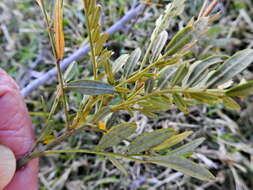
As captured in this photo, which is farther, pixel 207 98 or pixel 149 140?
pixel 149 140

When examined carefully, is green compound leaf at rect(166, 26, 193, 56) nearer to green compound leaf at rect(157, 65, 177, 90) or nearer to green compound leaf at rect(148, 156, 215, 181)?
green compound leaf at rect(157, 65, 177, 90)

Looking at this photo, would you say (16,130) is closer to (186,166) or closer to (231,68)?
(186,166)

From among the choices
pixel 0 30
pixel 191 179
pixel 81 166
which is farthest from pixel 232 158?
pixel 0 30

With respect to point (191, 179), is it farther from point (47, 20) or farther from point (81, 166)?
point (47, 20)

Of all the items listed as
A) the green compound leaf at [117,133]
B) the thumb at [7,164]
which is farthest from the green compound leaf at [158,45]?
the thumb at [7,164]

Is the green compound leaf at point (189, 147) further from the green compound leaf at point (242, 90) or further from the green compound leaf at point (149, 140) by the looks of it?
the green compound leaf at point (242, 90)

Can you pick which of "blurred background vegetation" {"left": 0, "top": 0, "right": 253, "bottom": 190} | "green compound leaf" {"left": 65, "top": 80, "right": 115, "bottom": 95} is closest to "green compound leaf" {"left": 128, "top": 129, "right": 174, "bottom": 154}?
"green compound leaf" {"left": 65, "top": 80, "right": 115, "bottom": 95}

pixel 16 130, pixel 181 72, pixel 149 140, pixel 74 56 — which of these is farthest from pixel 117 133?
pixel 74 56
